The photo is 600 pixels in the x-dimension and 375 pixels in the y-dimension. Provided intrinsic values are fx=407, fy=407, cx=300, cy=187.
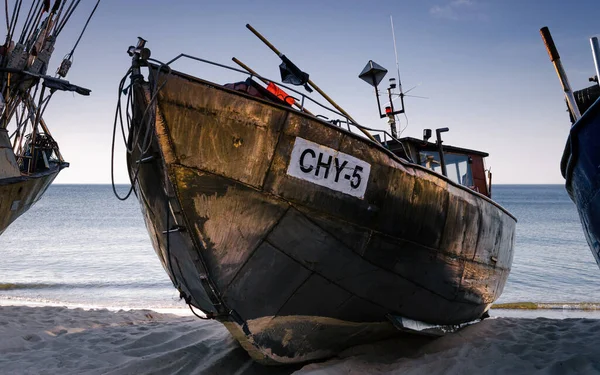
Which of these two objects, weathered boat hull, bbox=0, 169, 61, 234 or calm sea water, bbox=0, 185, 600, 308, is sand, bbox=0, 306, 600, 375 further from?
weathered boat hull, bbox=0, 169, 61, 234

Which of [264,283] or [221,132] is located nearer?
[221,132]

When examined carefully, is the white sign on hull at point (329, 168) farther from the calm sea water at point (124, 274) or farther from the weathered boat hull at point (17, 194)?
the weathered boat hull at point (17, 194)

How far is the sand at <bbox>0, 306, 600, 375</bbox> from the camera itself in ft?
→ 14.8

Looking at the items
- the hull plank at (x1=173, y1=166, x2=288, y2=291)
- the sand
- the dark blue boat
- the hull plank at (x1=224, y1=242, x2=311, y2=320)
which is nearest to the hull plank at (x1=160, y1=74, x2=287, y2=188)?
the hull plank at (x1=173, y1=166, x2=288, y2=291)

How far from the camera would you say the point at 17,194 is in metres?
13.4

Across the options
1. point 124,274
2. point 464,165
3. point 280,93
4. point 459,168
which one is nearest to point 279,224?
point 280,93

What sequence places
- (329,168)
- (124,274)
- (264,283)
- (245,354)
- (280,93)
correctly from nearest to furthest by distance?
(329,168), (264,283), (280,93), (245,354), (124,274)

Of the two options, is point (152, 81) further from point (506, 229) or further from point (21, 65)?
point (21, 65)

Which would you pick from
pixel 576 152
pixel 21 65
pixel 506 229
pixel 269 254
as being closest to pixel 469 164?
pixel 506 229

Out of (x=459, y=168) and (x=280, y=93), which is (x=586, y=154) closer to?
(x=280, y=93)

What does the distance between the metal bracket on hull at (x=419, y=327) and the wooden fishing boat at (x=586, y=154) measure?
2051 mm

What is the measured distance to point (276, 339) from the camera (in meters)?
4.41

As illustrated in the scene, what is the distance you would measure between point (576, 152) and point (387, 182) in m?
1.88

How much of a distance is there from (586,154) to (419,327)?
266cm
